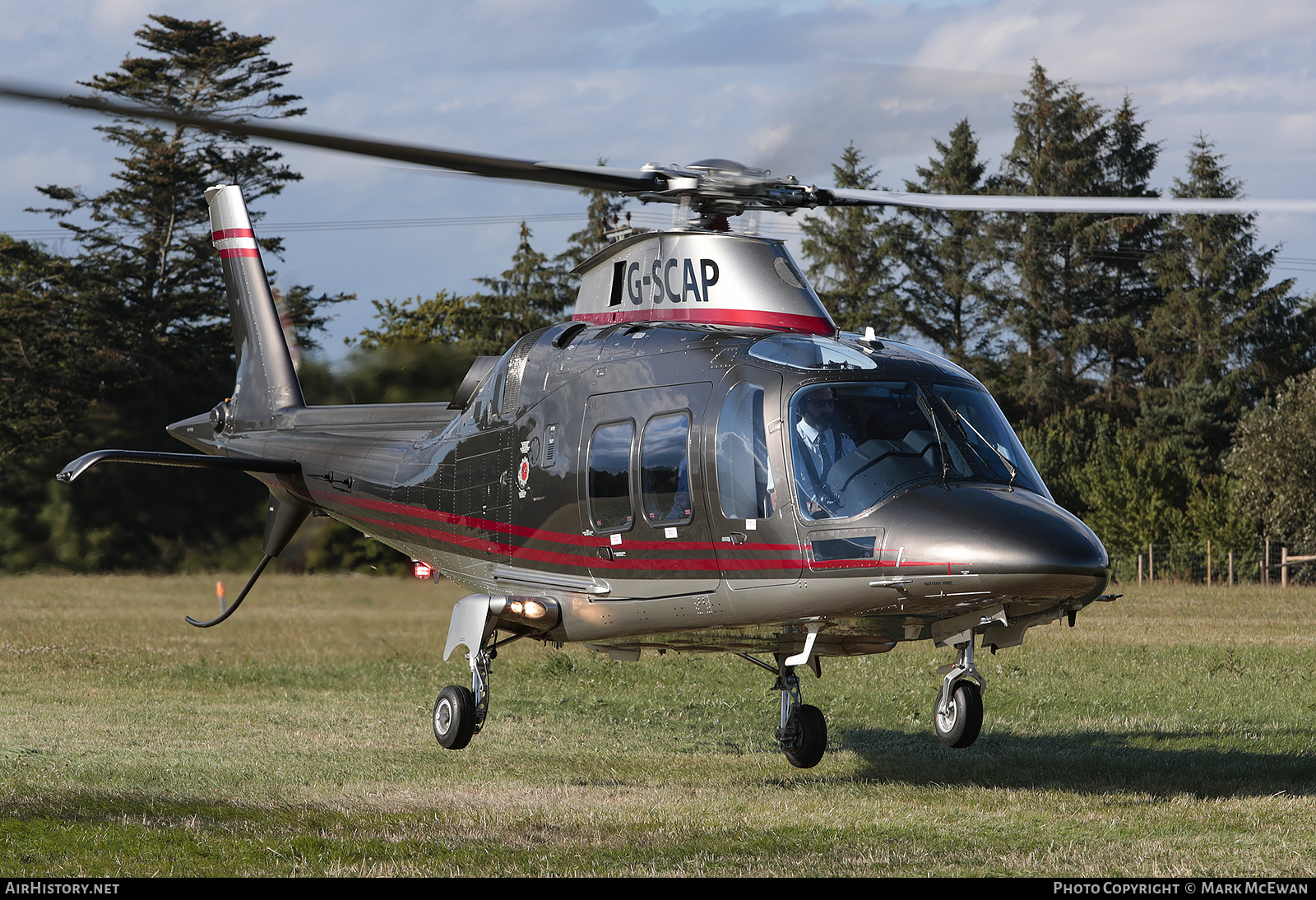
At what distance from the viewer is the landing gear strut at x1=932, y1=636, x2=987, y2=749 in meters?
8.94

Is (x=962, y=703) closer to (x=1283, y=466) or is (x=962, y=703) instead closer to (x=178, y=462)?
(x=178, y=462)

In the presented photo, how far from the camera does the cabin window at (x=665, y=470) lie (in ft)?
30.4

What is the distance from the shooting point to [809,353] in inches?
356

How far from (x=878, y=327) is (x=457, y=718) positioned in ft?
150

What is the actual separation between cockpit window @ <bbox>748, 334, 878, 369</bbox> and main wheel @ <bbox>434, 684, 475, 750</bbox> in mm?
3672

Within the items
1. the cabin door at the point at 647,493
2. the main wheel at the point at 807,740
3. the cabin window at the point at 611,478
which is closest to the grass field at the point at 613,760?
the main wheel at the point at 807,740

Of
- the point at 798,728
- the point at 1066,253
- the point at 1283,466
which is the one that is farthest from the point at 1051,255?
the point at 798,728

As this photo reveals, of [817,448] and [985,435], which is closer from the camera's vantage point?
[817,448]

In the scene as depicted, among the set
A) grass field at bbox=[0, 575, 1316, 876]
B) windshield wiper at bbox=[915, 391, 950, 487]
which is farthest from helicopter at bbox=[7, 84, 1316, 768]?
grass field at bbox=[0, 575, 1316, 876]

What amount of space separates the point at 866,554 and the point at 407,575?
51.6 ft

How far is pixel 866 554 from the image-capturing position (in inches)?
326

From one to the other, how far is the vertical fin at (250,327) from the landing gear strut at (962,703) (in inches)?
325
